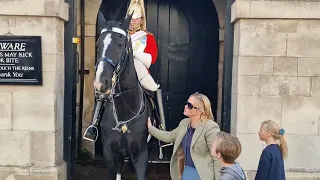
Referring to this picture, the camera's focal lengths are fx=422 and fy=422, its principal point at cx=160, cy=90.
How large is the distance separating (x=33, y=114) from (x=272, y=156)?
10.5 feet

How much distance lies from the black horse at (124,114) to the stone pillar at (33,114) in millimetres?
927

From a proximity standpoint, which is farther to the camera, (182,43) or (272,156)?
(182,43)

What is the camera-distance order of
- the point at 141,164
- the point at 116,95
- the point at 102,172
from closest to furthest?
the point at 116,95
the point at 141,164
the point at 102,172

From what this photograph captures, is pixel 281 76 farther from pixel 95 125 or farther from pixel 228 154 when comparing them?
pixel 228 154

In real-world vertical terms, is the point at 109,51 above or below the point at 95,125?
above

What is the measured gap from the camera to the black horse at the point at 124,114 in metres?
4.32

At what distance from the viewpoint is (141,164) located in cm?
465

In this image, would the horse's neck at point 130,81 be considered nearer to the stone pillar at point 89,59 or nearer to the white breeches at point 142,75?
the white breeches at point 142,75

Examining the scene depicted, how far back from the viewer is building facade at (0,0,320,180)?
5.32 metres

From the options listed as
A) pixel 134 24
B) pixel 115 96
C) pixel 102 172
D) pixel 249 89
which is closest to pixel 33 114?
pixel 115 96

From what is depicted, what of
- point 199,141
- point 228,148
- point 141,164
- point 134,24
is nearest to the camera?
point 228,148

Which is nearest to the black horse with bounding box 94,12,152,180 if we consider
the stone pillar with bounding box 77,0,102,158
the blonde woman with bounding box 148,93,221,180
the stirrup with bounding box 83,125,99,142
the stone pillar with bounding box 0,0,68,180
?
the stirrup with bounding box 83,125,99,142

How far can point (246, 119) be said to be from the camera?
5.39 m

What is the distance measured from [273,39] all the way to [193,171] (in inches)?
88.8
